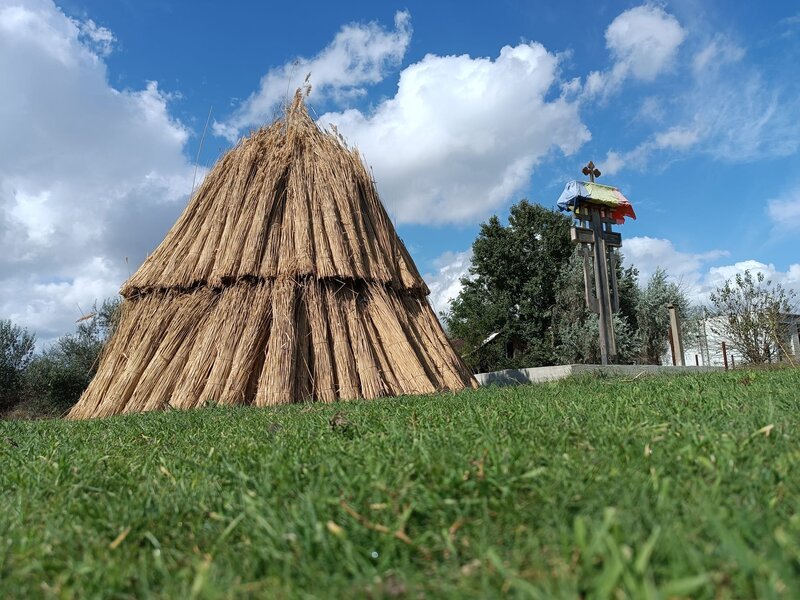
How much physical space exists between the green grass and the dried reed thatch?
16.1 feet

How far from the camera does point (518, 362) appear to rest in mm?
20953

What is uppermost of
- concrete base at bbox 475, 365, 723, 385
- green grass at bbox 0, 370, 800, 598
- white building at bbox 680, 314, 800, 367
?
white building at bbox 680, 314, 800, 367

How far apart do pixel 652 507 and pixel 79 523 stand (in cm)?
162

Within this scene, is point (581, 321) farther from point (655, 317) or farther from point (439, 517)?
point (439, 517)

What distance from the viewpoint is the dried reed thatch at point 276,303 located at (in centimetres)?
775

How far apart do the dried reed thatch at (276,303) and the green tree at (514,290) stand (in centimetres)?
1279

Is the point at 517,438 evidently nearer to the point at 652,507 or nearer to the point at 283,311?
the point at 652,507

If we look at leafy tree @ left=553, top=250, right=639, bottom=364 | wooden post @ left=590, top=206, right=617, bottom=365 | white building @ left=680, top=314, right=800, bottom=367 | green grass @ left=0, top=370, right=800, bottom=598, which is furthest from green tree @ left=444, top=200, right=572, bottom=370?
green grass @ left=0, top=370, right=800, bottom=598

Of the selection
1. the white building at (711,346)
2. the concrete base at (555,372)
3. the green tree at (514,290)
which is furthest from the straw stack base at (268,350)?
the white building at (711,346)

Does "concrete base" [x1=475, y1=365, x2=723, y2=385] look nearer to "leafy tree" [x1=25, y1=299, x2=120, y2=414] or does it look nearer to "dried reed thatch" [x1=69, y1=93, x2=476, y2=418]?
"dried reed thatch" [x1=69, y1=93, x2=476, y2=418]

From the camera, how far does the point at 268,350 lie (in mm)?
7805

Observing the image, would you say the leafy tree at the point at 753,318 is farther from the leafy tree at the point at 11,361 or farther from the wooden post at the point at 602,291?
the leafy tree at the point at 11,361

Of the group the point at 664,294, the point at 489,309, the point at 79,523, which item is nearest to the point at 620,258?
the point at 664,294

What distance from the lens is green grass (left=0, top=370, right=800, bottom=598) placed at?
116 cm
